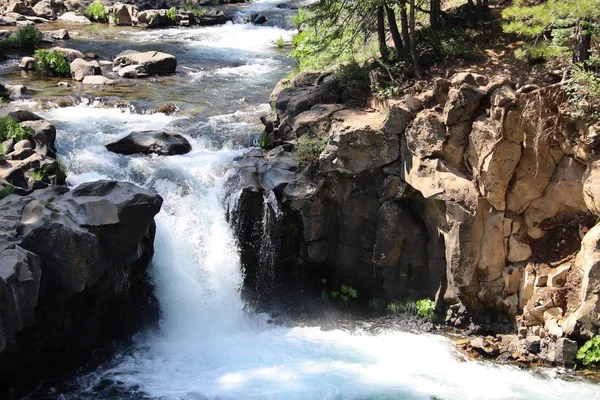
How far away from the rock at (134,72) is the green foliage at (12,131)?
7.76 meters

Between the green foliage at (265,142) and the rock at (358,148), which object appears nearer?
the rock at (358,148)

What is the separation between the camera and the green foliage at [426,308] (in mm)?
13359

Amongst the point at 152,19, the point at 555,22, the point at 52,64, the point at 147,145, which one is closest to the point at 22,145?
the point at 147,145

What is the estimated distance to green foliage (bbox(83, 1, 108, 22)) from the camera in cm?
3369

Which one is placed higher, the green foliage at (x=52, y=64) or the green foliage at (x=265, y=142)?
the green foliage at (x=52, y=64)

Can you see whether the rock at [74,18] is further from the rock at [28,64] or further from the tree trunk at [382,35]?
the tree trunk at [382,35]

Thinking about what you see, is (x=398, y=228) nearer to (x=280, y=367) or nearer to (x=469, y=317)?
(x=469, y=317)

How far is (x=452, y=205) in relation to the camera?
1243 centimetres

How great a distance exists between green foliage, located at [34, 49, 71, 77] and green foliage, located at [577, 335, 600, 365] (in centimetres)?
1799

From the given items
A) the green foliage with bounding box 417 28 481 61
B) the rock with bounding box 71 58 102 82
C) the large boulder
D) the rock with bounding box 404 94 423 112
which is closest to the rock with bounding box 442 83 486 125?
the rock with bounding box 404 94 423 112

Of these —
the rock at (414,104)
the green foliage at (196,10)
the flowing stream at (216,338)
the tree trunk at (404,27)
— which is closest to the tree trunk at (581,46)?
the rock at (414,104)

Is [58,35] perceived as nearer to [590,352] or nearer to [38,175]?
[38,175]

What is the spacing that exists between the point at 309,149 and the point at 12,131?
6.62 meters

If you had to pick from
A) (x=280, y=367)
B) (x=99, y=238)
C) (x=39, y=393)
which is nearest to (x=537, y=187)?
(x=280, y=367)
